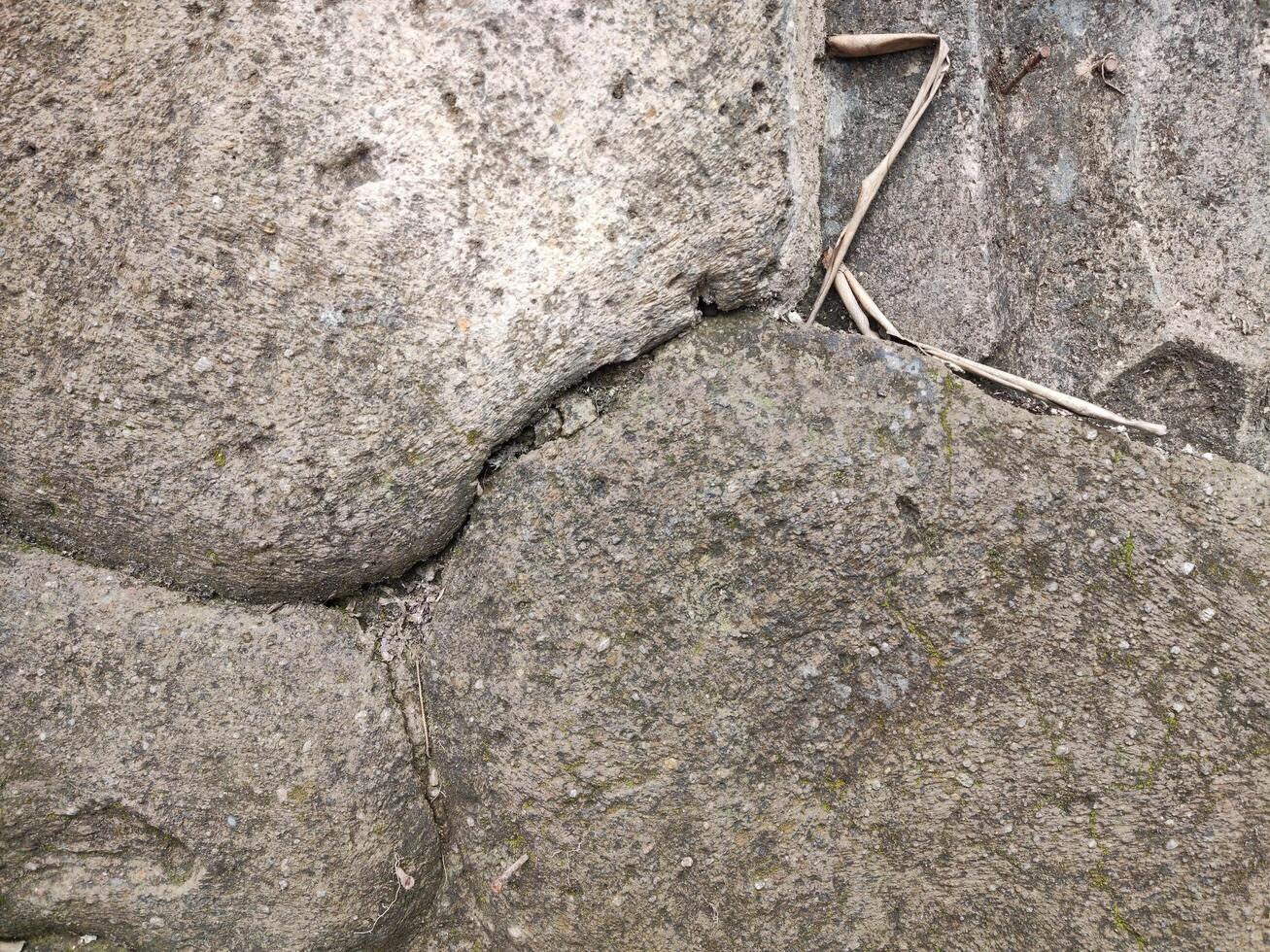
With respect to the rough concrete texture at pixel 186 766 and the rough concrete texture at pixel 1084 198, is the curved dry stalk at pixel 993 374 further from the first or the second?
the rough concrete texture at pixel 186 766

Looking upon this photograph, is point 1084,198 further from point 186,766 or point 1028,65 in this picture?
point 186,766

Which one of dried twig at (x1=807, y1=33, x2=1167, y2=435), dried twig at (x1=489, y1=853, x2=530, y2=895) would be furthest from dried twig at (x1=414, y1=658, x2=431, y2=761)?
dried twig at (x1=807, y1=33, x2=1167, y2=435)

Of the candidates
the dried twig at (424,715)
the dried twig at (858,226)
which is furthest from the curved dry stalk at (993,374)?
the dried twig at (424,715)

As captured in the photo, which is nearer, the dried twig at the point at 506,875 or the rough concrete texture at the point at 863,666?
the rough concrete texture at the point at 863,666

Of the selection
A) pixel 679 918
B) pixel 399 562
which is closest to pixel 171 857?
pixel 399 562

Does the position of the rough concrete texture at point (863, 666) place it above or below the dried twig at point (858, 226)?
below

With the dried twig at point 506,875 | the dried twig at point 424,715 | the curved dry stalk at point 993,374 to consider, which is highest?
the curved dry stalk at point 993,374

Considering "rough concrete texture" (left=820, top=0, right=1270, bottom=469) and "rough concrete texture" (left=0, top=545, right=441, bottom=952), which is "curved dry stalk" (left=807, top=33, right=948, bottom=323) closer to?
"rough concrete texture" (left=820, top=0, right=1270, bottom=469)
